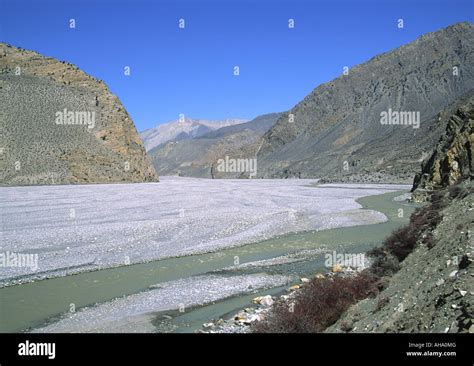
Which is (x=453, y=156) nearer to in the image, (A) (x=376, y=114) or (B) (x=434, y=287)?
(B) (x=434, y=287)

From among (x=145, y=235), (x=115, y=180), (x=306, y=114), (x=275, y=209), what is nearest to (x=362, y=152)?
(x=306, y=114)

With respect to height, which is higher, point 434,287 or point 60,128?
point 60,128

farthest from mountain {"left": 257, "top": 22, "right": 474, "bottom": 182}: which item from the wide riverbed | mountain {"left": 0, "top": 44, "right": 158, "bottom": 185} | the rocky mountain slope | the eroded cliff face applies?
the rocky mountain slope

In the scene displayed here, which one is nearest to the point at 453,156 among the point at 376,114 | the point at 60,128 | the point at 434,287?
the point at 434,287

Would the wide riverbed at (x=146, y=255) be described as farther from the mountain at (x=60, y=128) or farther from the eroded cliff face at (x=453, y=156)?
the mountain at (x=60, y=128)

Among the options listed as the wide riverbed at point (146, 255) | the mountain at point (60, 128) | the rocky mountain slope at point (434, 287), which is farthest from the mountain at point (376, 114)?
the rocky mountain slope at point (434, 287)

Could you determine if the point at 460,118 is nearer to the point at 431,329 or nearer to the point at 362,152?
the point at 431,329
